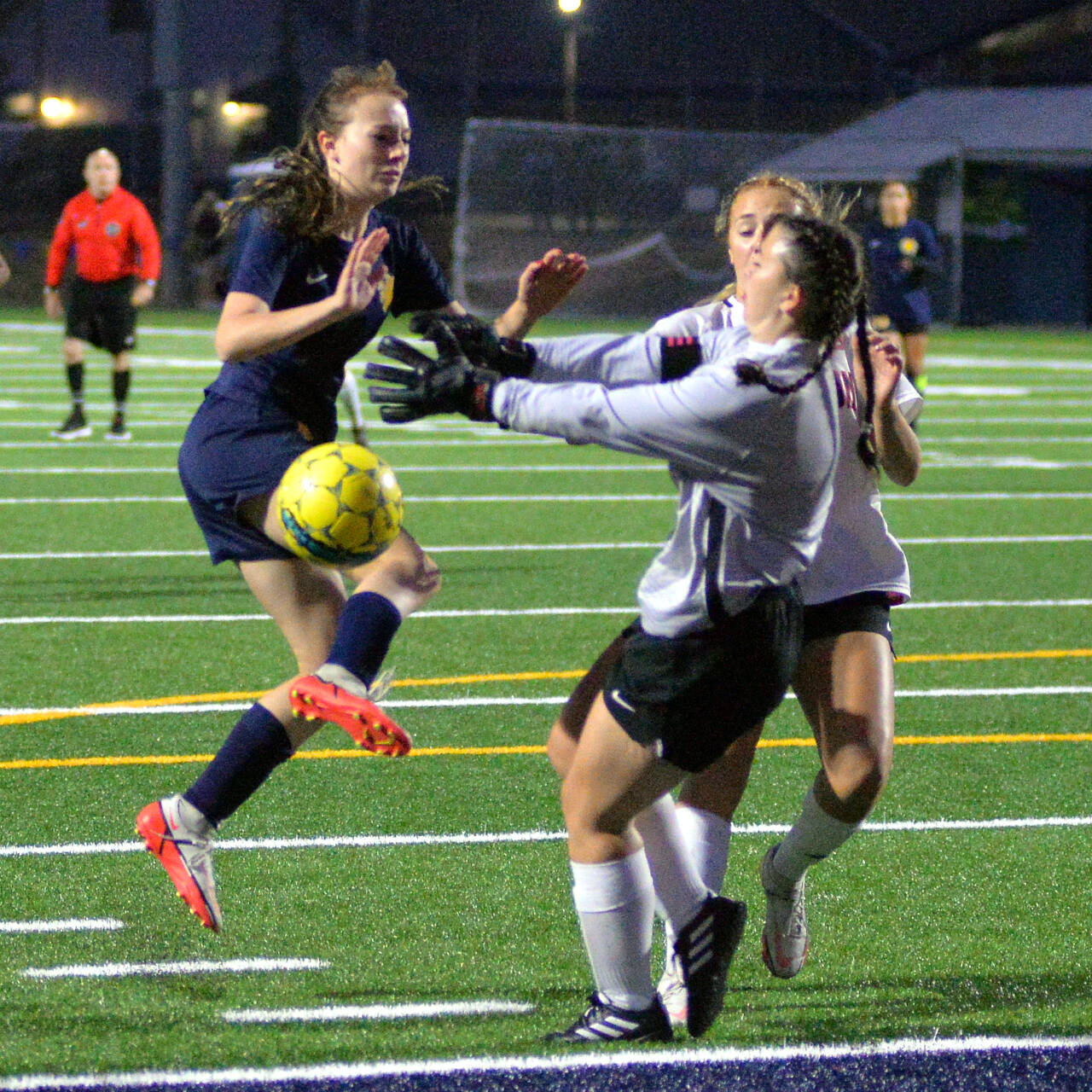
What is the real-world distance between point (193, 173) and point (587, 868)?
42.7 meters

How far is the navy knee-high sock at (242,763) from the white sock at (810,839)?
1205 mm

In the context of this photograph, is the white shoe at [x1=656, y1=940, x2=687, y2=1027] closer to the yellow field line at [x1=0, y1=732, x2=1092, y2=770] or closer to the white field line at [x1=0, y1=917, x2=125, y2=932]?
the white field line at [x1=0, y1=917, x2=125, y2=932]

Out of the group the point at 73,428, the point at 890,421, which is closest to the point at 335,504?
the point at 890,421

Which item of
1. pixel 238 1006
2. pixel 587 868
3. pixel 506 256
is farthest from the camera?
pixel 506 256

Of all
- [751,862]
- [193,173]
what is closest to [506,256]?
[193,173]

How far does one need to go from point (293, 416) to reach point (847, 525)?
55.4 inches

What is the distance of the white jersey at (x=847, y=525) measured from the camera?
3.94 metres

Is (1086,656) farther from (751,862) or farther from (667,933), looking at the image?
(667,933)

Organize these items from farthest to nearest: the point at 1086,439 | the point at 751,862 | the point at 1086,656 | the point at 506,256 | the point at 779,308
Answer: the point at 506,256 → the point at 1086,439 → the point at 1086,656 → the point at 751,862 → the point at 779,308

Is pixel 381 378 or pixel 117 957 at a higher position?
pixel 381 378

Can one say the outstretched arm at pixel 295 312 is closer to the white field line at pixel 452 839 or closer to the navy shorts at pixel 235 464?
the navy shorts at pixel 235 464

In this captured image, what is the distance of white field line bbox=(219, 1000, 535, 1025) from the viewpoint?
3.70 m

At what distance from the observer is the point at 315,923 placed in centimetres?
432

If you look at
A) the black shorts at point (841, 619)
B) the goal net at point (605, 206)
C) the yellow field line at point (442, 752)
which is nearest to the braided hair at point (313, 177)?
the black shorts at point (841, 619)
